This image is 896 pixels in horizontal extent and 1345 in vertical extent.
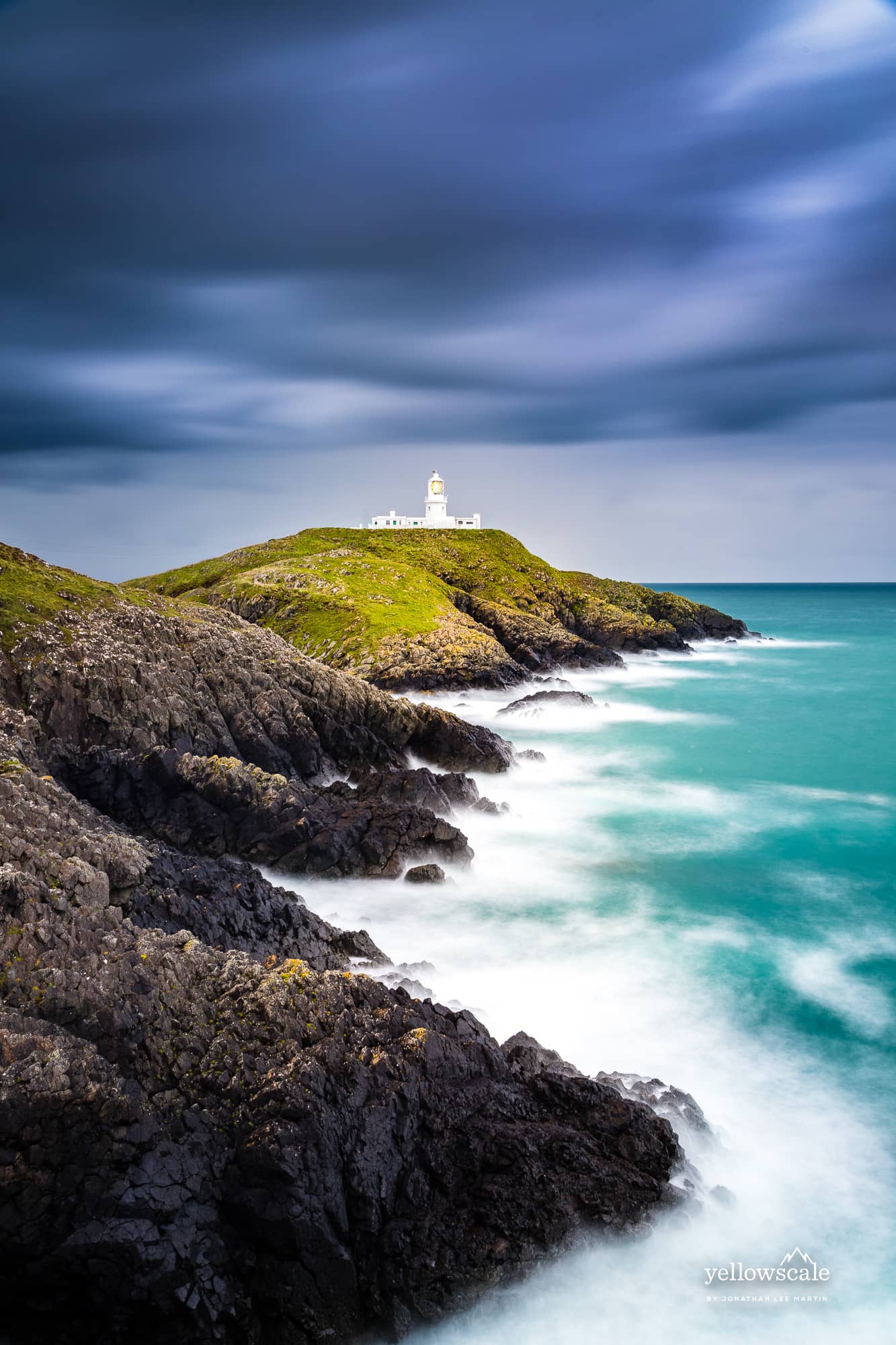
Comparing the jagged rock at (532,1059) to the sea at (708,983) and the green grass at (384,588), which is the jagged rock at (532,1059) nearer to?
the sea at (708,983)

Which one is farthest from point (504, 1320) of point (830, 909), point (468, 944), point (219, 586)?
point (219, 586)

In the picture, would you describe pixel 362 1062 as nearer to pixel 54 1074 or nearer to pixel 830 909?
pixel 54 1074

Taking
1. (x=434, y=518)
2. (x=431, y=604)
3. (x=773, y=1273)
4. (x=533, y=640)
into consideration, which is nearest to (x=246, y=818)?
(x=773, y=1273)

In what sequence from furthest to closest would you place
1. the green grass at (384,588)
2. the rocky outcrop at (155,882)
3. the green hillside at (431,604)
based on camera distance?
the green grass at (384,588)
the green hillside at (431,604)
the rocky outcrop at (155,882)

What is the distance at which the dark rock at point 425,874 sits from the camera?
20031 millimetres

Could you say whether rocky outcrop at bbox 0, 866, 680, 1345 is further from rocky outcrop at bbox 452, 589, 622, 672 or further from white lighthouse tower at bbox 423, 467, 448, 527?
white lighthouse tower at bbox 423, 467, 448, 527

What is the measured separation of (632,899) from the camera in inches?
818

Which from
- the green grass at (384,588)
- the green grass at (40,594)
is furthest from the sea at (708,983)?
the green grass at (384,588)

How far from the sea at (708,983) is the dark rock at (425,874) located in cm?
28

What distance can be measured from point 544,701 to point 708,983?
30.7 metres

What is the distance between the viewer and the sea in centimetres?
931

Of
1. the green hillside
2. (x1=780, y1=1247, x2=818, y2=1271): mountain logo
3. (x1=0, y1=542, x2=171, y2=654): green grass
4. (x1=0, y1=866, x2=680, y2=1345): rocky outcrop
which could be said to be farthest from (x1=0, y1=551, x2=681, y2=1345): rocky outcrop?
the green hillside

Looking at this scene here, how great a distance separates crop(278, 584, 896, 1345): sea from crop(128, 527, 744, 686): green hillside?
660 inches

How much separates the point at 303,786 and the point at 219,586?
4624 cm
